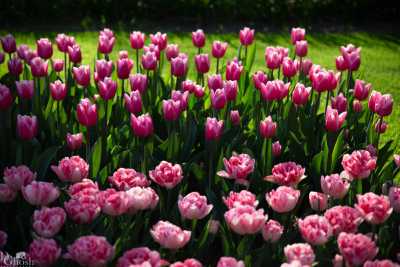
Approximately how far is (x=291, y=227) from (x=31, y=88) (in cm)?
163

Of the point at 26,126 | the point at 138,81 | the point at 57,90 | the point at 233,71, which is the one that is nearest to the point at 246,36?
the point at 233,71

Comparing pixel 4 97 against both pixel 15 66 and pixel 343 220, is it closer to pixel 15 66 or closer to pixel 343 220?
pixel 15 66

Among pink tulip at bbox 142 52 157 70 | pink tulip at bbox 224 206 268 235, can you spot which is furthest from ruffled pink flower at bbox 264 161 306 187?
pink tulip at bbox 142 52 157 70

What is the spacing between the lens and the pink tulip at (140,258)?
2105 mm

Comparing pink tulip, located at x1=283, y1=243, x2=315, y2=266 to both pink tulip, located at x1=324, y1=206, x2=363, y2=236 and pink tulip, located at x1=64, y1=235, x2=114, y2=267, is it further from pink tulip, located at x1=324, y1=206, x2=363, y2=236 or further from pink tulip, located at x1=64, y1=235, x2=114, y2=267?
pink tulip, located at x1=64, y1=235, x2=114, y2=267

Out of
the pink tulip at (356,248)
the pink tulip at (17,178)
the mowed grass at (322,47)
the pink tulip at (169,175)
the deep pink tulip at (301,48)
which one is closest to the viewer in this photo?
the pink tulip at (356,248)

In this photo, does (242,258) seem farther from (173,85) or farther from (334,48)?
(334,48)

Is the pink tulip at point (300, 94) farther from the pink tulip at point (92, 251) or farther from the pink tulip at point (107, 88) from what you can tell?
the pink tulip at point (92, 251)

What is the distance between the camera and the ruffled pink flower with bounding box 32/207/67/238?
226cm

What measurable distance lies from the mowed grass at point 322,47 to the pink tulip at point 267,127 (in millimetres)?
3437

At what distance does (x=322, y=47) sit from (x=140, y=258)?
21.0ft

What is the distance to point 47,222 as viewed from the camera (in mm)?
2283

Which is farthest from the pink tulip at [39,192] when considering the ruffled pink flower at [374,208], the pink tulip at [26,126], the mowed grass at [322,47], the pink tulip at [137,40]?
the mowed grass at [322,47]

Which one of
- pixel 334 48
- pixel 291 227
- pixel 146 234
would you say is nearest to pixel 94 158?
pixel 146 234
